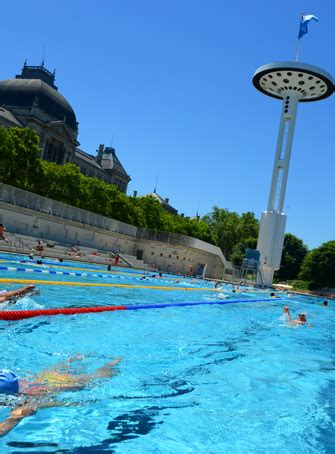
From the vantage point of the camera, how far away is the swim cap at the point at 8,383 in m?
5.01

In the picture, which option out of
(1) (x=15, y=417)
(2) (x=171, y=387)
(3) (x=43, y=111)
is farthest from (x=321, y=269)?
(1) (x=15, y=417)

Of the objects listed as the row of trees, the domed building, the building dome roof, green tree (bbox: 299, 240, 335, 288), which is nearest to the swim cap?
the row of trees

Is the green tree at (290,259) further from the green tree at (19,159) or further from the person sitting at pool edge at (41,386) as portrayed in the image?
the person sitting at pool edge at (41,386)

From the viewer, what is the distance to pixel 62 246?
34625 millimetres

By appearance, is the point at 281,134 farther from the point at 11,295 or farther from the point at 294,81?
the point at 11,295

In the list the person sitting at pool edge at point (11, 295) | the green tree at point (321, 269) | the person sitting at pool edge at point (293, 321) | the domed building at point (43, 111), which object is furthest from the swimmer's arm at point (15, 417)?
the domed building at point (43, 111)

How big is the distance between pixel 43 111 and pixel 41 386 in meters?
72.4

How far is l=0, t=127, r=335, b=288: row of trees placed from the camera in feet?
141

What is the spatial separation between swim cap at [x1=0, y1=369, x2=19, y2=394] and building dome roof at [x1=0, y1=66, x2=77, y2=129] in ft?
235

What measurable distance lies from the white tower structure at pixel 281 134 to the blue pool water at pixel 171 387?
118 ft

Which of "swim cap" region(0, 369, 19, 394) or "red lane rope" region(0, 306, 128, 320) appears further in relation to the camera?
"red lane rope" region(0, 306, 128, 320)

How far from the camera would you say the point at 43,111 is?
72.8 m

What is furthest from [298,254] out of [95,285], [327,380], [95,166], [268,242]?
[327,380]

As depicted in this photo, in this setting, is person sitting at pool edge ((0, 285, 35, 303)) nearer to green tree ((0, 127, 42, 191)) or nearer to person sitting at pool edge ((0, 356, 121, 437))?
person sitting at pool edge ((0, 356, 121, 437))
